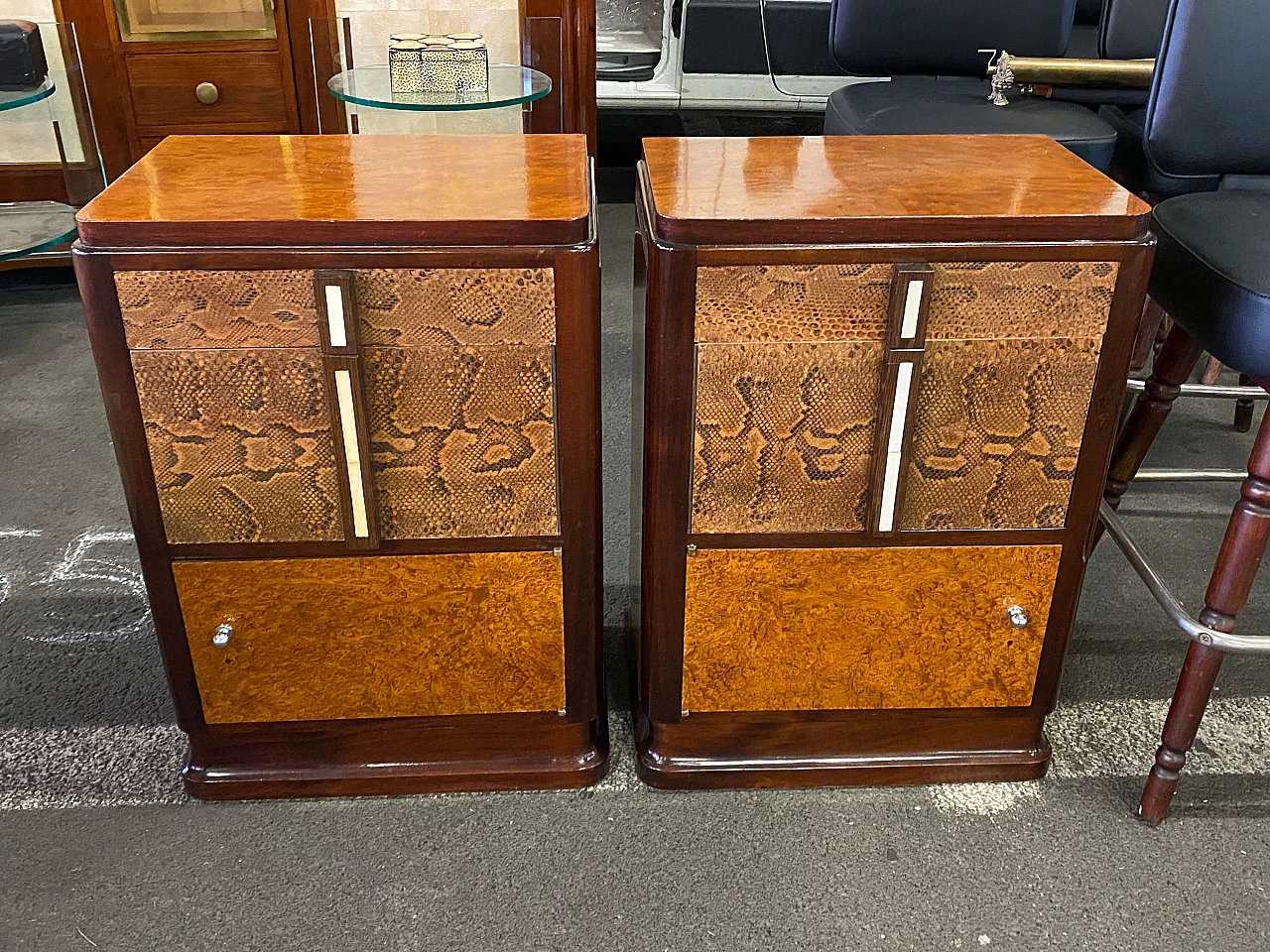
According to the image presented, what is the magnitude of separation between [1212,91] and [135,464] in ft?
3.71

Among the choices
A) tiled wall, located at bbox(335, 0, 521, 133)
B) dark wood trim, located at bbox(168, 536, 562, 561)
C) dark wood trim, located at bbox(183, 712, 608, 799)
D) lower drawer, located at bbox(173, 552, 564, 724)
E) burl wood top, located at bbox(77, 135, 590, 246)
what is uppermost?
burl wood top, located at bbox(77, 135, 590, 246)

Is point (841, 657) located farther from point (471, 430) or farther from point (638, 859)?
point (471, 430)

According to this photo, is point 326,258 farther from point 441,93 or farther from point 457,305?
point 441,93

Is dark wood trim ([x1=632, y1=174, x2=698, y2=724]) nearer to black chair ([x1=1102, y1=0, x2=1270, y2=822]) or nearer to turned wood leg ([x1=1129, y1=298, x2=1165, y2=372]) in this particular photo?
black chair ([x1=1102, y1=0, x2=1270, y2=822])

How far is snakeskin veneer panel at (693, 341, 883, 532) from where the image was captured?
38.4 inches

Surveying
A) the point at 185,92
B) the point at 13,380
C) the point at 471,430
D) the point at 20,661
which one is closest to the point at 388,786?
the point at 471,430

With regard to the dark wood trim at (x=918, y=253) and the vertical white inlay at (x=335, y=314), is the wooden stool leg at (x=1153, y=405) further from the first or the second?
the vertical white inlay at (x=335, y=314)

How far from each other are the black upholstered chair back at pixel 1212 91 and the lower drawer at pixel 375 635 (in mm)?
799

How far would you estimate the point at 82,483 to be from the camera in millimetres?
1812

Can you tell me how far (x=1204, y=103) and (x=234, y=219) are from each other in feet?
3.18

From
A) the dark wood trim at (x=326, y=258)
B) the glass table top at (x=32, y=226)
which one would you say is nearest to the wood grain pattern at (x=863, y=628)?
the dark wood trim at (x=326, y=258)

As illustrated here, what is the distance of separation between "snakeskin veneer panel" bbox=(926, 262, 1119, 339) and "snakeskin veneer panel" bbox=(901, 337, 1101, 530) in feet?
Result: 0.04

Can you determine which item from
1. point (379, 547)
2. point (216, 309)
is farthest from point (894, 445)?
point (216, 309)

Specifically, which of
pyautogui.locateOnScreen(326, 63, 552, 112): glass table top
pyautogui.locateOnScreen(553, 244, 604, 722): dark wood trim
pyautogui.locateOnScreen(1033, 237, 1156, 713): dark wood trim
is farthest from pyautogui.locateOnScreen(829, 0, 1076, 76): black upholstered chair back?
pyautogui.locateOnScreen(553, 244, 604, 722): dark wood trim
